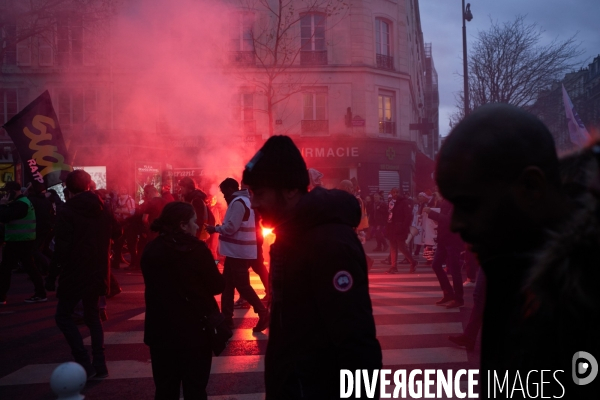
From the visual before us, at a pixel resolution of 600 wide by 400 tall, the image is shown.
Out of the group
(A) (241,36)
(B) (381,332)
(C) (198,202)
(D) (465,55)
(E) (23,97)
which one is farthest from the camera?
(E) (23,97)

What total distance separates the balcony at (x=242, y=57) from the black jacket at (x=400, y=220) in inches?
331

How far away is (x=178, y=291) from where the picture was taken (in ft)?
10.9

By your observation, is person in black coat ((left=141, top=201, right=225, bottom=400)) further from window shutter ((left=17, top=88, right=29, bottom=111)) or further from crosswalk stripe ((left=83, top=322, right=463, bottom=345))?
window shutter ((left=17, top=88, right=29, bottom=111))

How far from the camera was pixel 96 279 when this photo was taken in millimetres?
4750

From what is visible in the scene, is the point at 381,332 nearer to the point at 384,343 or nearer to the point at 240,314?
the point at 384,343

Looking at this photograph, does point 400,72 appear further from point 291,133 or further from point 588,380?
point 588,380

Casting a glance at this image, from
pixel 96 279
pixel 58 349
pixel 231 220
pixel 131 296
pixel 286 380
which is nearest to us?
pixel 286 380

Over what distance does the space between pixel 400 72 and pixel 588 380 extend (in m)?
26.9

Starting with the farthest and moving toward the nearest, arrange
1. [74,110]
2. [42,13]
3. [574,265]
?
1. [74,110]
2. [42,13]
3. [574,265]

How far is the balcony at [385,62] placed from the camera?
26.0m

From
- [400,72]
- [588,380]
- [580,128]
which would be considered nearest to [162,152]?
[400,72]

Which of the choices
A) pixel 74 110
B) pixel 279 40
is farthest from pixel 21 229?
pixel 74 110

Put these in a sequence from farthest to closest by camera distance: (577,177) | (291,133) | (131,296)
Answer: (291,133)
(131,296)
(577,177)

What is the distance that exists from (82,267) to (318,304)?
3357 mm
